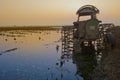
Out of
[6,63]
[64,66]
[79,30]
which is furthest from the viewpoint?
[79,30]

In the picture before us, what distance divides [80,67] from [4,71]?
5747 millimetres

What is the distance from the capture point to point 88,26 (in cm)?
3086

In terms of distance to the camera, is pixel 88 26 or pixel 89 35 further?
pixel 89 35

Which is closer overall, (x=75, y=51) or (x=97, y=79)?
(x=97, y=79)

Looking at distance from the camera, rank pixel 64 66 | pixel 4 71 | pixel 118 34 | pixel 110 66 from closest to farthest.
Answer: pixel 110 66, pixel 4 71, pixel 64 66, pixel 118 34

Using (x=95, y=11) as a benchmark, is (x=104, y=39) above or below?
below

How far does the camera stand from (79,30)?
31547 mm

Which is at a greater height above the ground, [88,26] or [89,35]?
[88,26]

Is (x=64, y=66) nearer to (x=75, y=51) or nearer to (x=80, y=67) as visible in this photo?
(x=80, y=67)

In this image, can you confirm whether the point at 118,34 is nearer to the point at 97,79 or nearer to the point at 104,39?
the point at 104,39

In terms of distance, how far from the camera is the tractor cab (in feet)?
102

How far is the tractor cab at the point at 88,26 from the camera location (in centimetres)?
3096

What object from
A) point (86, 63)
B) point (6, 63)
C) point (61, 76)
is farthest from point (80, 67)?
point (6, 63)

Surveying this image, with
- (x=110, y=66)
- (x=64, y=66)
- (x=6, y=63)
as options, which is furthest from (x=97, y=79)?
(x=6, y=63)
